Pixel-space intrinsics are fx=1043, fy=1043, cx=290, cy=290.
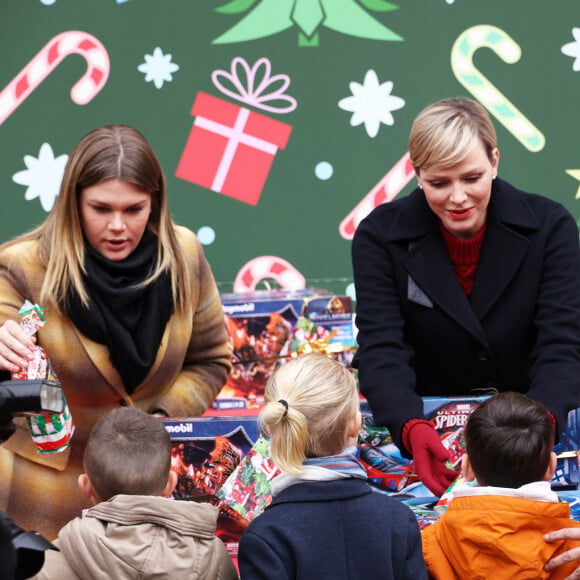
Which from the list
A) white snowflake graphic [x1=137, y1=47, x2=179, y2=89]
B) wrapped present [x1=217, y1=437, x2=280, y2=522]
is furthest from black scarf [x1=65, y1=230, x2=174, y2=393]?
white snowflake graphic [x1=137, y1=47, x2=179, y2=89]

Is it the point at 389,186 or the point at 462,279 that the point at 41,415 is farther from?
the point at 389,186

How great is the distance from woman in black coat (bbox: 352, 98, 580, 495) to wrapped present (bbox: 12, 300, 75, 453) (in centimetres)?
72

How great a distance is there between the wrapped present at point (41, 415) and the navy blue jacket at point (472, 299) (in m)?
0.73

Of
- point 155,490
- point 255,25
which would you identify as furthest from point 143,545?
point 255,25

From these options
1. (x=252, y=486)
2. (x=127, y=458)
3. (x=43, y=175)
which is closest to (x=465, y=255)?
(x=252, y=486)

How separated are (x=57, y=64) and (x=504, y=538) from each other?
123 inches

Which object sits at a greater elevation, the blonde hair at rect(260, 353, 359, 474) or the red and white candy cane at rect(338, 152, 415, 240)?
the red and white candy cane at rect(338, 152, 415, 240)

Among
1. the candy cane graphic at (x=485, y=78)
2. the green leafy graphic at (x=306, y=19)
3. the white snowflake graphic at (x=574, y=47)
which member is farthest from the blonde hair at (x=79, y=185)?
the white snowflake graphic at (x=574, y=47)

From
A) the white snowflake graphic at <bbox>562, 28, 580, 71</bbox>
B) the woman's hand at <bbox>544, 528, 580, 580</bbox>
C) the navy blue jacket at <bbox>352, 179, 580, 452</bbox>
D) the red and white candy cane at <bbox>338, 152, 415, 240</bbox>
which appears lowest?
the woman's hand at <bbox>544, 528, 580, 580</bbox>

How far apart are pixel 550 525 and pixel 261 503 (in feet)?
2.18

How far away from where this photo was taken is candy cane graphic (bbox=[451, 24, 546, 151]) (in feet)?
14.4

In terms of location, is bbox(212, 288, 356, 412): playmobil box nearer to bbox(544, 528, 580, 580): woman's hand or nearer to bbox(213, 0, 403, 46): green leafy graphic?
bbox(213, 0, 403, 46): green leafy graphic

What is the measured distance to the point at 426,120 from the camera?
8.34ft

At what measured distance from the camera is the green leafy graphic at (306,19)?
4.37 meters
